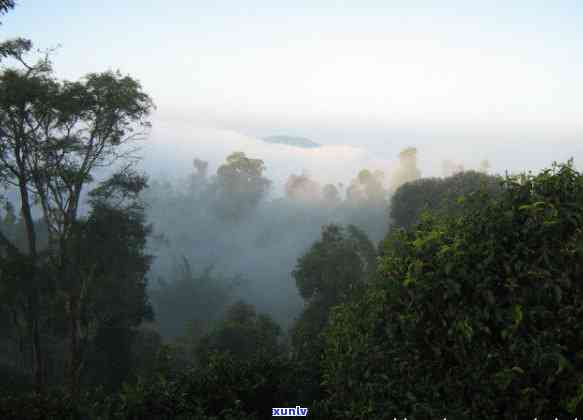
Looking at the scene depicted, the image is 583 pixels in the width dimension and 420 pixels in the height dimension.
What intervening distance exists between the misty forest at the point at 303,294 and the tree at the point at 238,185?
33745 mm

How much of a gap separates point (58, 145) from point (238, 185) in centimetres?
5977

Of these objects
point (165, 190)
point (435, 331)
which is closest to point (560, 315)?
point (435, 331)

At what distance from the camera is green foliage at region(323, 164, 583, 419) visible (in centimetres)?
462

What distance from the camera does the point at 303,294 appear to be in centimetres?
2400

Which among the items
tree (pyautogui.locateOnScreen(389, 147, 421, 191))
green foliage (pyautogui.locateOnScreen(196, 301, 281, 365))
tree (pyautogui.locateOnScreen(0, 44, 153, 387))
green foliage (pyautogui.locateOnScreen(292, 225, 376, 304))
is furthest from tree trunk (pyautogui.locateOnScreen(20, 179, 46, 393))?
tree (pyautogui.locateOnScreen(389, 147, 421, 191))

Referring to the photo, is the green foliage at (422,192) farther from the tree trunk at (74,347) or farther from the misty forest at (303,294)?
the tree trunk at (74,347)

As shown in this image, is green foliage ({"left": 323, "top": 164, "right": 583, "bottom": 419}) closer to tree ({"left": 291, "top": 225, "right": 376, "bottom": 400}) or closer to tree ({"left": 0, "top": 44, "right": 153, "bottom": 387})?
tree ({"left": 0, "top": 44, "right": 153, "bottom": 387})

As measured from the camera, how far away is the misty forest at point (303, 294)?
4.85m

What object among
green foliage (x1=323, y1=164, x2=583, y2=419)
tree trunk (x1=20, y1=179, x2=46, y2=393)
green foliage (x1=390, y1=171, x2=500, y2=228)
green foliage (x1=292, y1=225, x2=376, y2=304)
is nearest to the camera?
green foliage (x1=323, y1=164, x2=583, y2=419)

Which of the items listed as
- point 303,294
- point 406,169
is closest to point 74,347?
point 303,294

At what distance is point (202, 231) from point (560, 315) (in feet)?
225

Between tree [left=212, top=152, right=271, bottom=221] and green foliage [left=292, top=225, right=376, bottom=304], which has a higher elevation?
tree [left=212, top=152, right=271, bottom=221]

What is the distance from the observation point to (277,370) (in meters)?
7.20

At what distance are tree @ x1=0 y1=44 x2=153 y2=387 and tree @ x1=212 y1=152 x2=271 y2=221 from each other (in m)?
57.0
